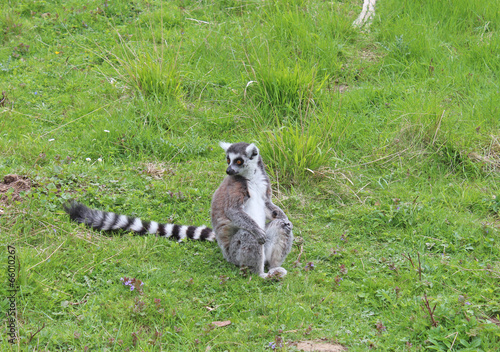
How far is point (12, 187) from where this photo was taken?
16.0 feet

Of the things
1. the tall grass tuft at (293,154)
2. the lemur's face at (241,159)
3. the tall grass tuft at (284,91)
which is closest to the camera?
the lemur's face at (241,159)

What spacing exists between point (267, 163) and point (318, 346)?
2.56 m

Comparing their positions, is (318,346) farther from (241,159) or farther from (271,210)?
(241,159)

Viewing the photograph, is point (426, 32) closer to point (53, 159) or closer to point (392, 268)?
point (392, 268)

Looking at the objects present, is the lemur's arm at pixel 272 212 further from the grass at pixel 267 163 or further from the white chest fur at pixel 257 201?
the grass at pixel 267 163

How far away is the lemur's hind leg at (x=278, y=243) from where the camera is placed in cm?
432

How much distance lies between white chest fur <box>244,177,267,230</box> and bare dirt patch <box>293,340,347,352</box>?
4.22ft

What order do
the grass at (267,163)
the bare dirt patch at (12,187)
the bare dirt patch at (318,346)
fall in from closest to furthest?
1. the bare dirt patch at (318,346)
2. the grass at (267,163)
3. the bare dirt patch at (12,187)

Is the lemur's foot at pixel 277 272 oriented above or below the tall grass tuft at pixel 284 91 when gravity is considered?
below

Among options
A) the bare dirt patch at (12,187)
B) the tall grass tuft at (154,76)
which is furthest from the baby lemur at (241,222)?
the tall grass tuft at (154,76)

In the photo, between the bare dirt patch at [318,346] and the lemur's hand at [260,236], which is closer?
the bare dirt patch at [318,346]

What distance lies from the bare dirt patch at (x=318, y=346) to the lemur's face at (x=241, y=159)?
1630 millimetres

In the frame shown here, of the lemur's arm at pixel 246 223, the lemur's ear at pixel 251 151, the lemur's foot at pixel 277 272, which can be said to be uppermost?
the lemur's ear at pixel 251 151

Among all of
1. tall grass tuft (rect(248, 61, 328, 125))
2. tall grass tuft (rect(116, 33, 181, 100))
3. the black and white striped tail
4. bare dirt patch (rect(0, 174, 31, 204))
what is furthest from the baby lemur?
tall grass tuft (rect(116, 33, 181, 100))
